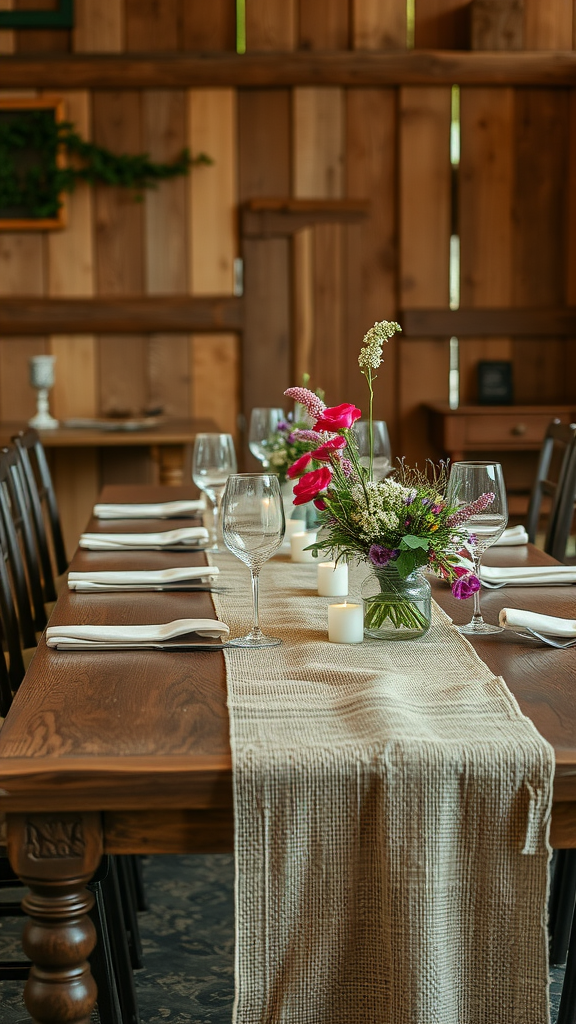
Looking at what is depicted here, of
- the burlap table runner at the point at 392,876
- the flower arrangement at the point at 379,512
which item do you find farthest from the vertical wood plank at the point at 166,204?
the burlap table runner at the point at 392,876

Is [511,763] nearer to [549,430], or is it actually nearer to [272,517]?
[272,517]

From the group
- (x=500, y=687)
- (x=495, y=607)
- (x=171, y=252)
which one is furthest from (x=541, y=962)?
(x=171, y=252)

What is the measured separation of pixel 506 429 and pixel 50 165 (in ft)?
7.28

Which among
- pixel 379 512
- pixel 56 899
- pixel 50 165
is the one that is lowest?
pixel 56 899

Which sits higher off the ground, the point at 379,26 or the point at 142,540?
the point at 379,26

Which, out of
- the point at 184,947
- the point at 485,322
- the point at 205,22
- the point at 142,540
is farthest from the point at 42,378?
the point at 184,947

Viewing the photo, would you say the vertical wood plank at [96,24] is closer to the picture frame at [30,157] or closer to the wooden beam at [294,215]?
the picture frame at [30,157]

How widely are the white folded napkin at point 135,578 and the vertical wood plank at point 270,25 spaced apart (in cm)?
350

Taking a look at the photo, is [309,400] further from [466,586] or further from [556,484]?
[556,484]

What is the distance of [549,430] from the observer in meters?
2.63

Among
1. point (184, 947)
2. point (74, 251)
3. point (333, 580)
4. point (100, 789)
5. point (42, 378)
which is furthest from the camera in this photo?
point (74, 251)

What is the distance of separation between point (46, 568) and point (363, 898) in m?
1.66

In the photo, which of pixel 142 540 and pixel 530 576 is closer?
pixel 530 576

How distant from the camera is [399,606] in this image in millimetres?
1447
